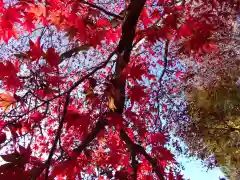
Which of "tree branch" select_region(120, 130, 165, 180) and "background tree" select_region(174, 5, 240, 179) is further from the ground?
"background tree" select_region(174, 5, 240, 179)

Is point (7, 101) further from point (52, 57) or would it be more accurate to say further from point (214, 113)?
point (214, 113)

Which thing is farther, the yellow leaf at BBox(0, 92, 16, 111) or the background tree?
the background tree

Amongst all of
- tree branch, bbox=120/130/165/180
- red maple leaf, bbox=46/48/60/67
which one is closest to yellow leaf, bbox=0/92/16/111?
red maple leaf, bbox=46/48/60/67

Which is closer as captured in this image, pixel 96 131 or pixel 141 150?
pixel 96 131

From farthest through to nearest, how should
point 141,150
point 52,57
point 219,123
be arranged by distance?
1. point 219,123
2. point 141,150
3. point 52,57

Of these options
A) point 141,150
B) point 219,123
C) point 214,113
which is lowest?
point 141,150

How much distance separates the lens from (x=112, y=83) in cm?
286

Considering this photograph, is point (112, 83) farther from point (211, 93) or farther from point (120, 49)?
point (211, 93)

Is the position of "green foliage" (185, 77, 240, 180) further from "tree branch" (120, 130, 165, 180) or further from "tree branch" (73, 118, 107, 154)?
"tree branch" (73, 118, 107, 154)

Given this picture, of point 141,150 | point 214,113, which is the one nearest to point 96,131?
point 141,150

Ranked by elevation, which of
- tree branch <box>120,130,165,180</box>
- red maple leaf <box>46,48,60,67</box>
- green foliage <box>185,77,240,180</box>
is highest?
green foliage <box>185,77,240,180</box>

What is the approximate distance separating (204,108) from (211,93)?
0.47 m

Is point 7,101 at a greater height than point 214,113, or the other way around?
point 214,113

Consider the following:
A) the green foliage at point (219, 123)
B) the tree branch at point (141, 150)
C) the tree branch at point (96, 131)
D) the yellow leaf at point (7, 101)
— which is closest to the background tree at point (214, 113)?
the green foliage at point (219, 123)
